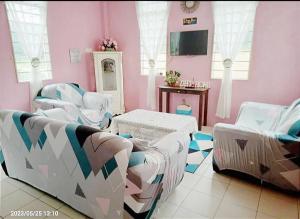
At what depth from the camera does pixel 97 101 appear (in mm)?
3260

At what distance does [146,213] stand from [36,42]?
9.93 ft

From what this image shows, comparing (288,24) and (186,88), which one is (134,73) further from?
(288,24)

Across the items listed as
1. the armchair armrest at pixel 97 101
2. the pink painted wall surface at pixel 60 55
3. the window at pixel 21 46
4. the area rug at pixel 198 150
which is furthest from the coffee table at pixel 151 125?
the window at pixel 21 46

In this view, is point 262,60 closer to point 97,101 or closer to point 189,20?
point 189,20

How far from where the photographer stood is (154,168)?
1.22 m

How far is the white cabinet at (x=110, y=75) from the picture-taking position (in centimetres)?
396

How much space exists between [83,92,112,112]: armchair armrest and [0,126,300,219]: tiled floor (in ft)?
4.97

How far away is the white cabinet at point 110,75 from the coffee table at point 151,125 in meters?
1.38

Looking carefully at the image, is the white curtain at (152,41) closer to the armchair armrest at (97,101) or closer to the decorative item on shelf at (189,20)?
the decorative item on shelf at (189,20)

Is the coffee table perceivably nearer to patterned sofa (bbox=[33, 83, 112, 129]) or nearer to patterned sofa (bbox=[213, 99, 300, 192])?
patterned sofa (bbox=[33, 83, 112, 129])

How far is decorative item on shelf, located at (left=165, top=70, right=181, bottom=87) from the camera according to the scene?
3.65 meters

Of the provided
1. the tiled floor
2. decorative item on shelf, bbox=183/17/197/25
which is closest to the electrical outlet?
decorative item on shelf, bbox=183/17/197/25

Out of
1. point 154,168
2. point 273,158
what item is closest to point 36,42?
point 154,168

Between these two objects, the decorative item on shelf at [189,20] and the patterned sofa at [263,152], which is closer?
the patterned sofa at [263,152]
